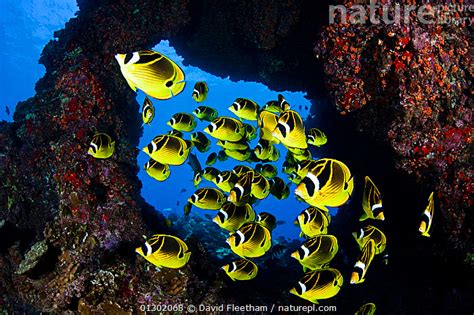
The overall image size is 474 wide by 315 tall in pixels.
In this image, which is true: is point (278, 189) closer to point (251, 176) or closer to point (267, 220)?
point (267, 220)

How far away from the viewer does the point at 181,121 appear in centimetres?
518

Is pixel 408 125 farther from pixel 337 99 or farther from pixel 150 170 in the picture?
pixel 150 170

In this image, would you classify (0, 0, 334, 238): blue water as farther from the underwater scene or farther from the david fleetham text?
the david fleetham text

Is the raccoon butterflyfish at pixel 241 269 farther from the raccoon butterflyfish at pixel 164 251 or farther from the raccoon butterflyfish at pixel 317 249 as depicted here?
the raccoon butterflyfish at pixel 317 249

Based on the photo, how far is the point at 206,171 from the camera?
5.57 meters

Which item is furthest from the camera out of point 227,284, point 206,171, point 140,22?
point 140,22

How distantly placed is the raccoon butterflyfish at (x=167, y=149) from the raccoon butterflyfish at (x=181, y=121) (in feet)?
3.65

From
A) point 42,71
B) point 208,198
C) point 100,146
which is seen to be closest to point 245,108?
point 208,198

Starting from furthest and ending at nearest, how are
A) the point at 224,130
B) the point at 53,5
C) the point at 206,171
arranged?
the point at 53,5 < the point at 206,171 < the point at 224,130

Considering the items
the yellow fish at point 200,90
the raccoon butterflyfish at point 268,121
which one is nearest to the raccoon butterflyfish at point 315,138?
the raccoon butterflyfish at point 268,121

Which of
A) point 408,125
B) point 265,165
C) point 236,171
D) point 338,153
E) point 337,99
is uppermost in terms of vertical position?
point 338,153

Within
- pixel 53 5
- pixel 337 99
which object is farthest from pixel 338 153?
pixel 53 5

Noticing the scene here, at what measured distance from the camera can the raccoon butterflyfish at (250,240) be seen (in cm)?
378

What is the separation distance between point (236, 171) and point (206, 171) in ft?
2.33
